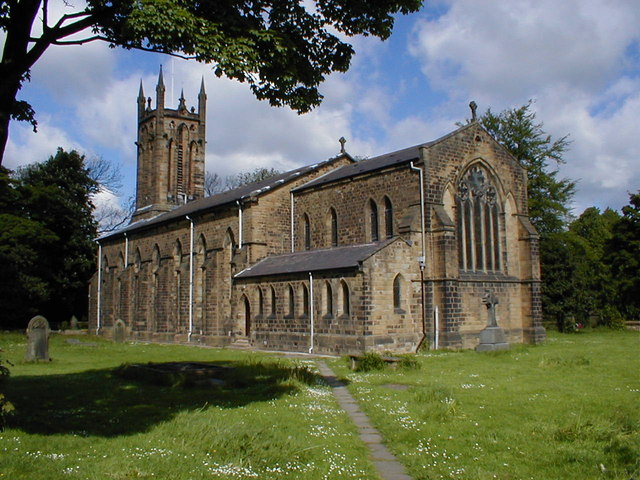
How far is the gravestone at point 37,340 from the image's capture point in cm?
2031

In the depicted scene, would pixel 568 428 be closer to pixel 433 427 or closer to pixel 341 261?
pixel 433 427

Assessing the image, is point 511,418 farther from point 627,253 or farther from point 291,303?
point 627,253

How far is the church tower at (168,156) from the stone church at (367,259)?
10.1 metres

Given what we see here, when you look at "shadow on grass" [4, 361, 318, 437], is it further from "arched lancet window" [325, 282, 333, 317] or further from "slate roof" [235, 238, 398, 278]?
"slate roof" [235, 238, 398, 278]

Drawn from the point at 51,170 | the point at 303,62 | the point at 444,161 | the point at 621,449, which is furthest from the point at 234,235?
the point at 51,170

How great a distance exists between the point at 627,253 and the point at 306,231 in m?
25.2

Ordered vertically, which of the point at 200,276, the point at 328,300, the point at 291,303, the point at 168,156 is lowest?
the point at 291,303

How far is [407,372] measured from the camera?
17.1 metres

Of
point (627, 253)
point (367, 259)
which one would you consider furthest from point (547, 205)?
point (367, 259)

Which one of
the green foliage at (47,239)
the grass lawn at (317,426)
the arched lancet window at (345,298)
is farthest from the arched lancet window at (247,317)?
the green foliage at (47,239)

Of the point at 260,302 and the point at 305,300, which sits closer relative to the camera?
the point at 305,300

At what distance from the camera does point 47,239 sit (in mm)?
48344

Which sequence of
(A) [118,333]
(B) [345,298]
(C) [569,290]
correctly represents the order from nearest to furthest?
(B) [345,298] < (A) [118,333] < (C) [569,290]

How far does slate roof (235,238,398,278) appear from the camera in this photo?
24.4 m
